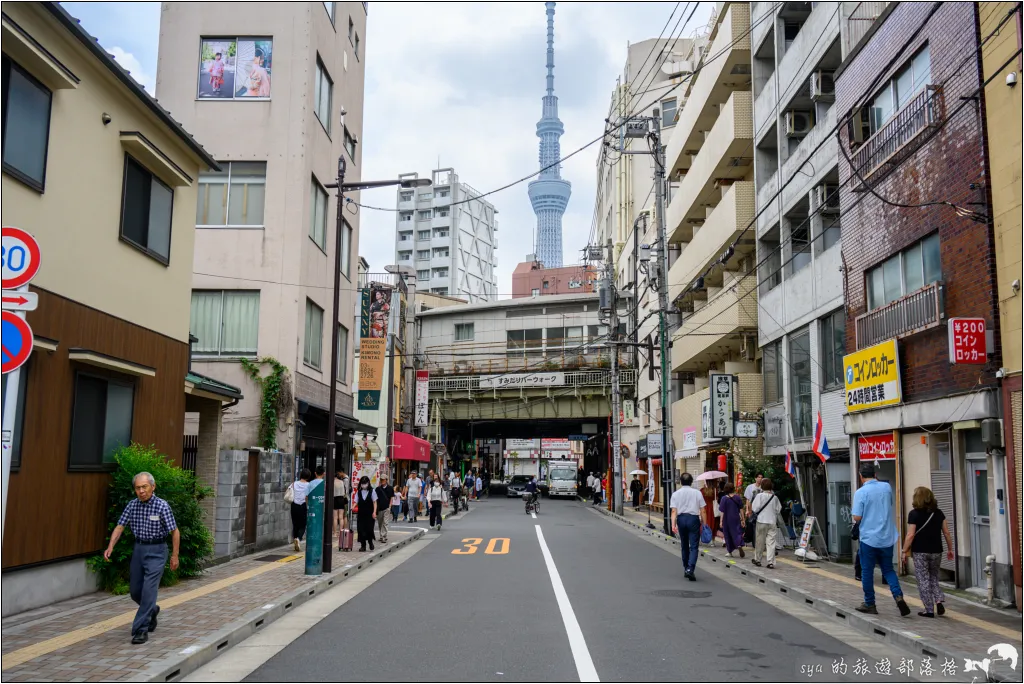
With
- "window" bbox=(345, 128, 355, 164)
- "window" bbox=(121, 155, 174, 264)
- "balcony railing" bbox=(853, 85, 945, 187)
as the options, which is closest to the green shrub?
"window" bbox=(121, 155, 174, 264)

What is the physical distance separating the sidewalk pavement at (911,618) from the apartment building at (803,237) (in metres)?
4.01

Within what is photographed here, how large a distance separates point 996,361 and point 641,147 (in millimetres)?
49841

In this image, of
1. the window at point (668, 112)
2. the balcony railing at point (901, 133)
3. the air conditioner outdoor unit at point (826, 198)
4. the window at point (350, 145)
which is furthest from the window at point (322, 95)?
the window at point (668, 112)

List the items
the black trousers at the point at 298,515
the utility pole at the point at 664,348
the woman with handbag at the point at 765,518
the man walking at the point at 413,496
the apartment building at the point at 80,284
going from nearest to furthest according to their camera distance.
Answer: the apartment building at the point at 80,284, the woman with handbag at the point at 765,518, the black trousers at the point at 298,515, the utility pole at the point at 664,348, the man walking at the point at 413,496

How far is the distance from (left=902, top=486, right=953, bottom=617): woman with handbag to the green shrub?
9701 millimetres

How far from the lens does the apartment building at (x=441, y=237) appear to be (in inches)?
4067

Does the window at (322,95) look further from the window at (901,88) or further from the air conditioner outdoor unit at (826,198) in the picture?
the window at (901,88)

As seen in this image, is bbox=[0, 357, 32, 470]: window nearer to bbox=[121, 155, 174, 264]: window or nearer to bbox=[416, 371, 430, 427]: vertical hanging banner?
bbox=[121, 155, 174, 264]: window

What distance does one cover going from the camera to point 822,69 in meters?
21.6

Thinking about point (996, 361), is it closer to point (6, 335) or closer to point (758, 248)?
point (6, 335)

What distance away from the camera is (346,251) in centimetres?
2583

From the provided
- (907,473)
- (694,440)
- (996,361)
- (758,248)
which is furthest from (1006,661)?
(694,440)

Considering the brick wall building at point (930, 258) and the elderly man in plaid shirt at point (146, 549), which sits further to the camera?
the brick wall building at point (930, 258)

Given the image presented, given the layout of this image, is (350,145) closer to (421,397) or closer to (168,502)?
(168,502)
